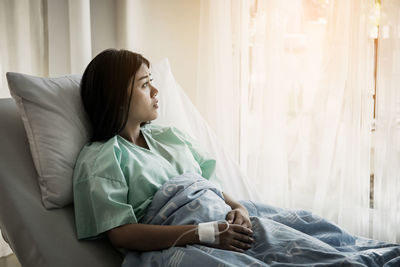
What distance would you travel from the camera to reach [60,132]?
1386 mm

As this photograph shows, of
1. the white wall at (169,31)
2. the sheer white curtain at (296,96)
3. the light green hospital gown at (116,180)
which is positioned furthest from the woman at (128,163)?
the white wall at (169,31)

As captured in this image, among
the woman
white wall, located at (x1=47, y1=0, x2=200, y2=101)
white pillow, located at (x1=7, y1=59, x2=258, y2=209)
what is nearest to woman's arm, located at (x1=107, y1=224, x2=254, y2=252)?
the woman

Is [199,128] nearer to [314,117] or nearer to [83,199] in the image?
[314,117]

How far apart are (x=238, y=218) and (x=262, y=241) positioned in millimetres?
113

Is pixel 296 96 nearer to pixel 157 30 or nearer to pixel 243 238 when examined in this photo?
pixel 157 30

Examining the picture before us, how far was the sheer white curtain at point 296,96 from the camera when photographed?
6.42 ft

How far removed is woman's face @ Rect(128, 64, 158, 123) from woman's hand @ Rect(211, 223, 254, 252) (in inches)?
18.2

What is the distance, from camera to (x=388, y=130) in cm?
189

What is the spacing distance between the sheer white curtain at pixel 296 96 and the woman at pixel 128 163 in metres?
0.69

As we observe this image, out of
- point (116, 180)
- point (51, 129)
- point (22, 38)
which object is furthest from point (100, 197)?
point (22, 38)

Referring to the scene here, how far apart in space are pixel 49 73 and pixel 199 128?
850 millimetres

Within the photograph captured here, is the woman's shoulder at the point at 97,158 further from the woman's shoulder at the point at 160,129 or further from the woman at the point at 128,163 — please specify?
the woman's shoulder at the point at 160,129

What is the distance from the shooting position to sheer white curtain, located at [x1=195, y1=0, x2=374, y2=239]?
1.96m

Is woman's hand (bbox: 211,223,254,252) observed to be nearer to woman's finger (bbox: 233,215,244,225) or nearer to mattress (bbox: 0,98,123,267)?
woman's finger (bbox: 233,215,244,225)
